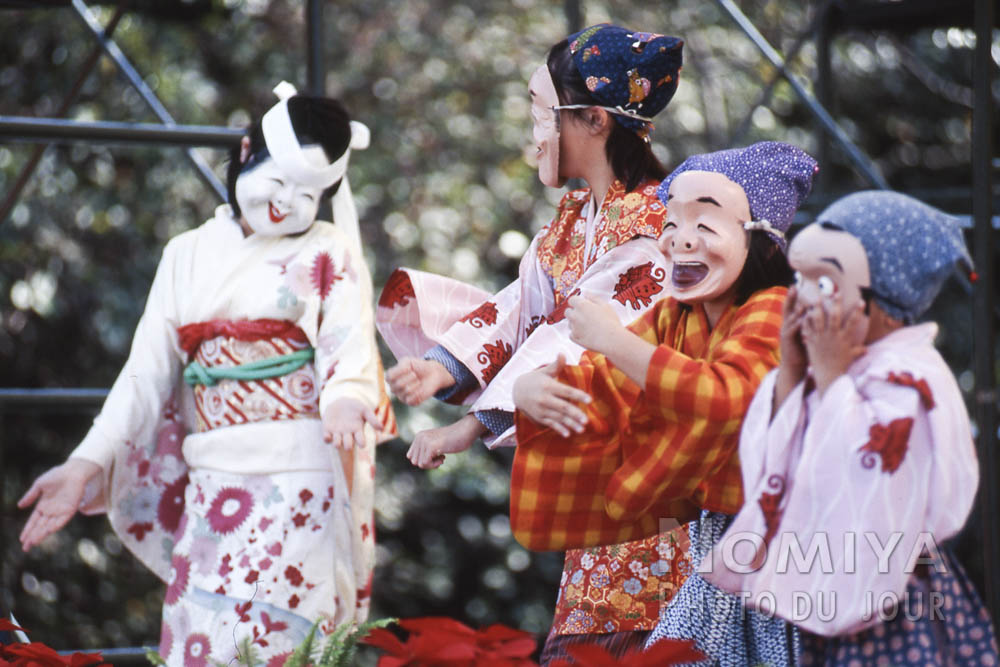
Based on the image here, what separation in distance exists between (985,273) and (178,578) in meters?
1.87

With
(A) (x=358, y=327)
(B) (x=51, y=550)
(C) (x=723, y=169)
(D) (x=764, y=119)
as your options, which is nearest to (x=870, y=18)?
(D) (x=764, y=119)

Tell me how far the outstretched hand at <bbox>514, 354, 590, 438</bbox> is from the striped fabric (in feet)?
0.22

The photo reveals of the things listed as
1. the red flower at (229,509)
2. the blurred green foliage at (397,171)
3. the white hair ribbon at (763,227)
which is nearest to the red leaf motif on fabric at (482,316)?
the white hair ribbon at (763,227)

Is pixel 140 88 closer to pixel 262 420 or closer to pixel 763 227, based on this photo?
pixel 262 420

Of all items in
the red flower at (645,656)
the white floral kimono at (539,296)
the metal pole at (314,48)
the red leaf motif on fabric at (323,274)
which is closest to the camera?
the red flower at (645,656)

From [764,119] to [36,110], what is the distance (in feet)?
10.3

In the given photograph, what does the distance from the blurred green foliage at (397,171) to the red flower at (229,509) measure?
9.46 ft

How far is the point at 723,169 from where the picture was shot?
1.94 metres

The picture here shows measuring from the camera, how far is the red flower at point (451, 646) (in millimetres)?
1421

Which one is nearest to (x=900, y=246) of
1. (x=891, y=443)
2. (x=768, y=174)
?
(x=891, y=443)

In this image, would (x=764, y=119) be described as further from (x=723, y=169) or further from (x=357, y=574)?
(x=723, y=169)

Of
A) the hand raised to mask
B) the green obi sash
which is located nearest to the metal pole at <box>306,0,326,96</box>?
the green obi sash

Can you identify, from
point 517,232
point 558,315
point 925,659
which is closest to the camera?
point 925,659

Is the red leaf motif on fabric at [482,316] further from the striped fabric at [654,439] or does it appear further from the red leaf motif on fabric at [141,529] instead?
the red leaf motif on fabric at [141,529]
